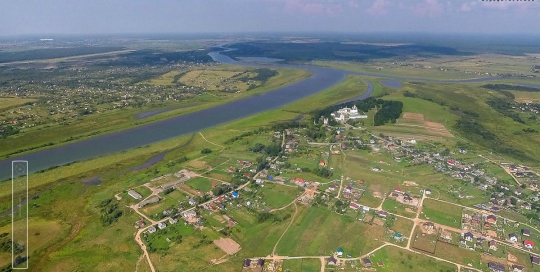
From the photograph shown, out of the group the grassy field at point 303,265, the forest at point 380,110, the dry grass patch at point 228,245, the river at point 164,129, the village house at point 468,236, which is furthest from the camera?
the forest at point 380,110

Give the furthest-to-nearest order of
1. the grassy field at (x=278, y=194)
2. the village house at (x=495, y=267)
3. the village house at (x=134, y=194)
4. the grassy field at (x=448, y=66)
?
the grassy field at (x=448, y=66)
the village house at (x=134, y=194)
the grassy field at (x=278, y=194)
the village house at (x=495, y=267)

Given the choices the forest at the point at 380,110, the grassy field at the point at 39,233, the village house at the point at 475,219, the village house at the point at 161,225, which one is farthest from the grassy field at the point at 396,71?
the grassy field at the point at 39,233

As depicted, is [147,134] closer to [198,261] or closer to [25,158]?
[25,158]

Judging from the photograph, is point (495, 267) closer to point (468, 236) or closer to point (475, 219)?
point (468, 236)

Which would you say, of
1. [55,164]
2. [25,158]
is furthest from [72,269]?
[25,158]
